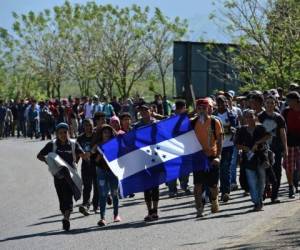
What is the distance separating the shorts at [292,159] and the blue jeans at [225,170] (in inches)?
36.5

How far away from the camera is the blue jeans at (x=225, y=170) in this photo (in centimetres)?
1583

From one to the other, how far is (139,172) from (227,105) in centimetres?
266

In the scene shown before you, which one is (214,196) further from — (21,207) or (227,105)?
(21,207)

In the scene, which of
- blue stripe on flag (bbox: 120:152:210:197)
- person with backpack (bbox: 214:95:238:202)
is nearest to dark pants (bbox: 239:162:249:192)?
blue stripe on flag (bbox: 120:152:210:197)

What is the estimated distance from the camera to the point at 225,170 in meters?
16.0

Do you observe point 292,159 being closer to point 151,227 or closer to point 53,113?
point 151,227

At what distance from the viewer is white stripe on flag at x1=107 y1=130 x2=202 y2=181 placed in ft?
47.6

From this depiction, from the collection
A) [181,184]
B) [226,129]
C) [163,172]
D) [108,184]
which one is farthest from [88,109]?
[108,184]

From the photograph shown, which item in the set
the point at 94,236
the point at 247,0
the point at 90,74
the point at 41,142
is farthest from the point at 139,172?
the point at 90,74

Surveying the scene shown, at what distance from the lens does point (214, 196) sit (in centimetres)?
1420

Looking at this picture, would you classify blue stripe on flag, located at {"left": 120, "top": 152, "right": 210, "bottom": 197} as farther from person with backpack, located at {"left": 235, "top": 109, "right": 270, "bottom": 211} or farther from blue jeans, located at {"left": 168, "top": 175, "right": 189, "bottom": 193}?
blue jeans, located at {"left": 168, "top": 175, "right": 189, "bottom": 193}

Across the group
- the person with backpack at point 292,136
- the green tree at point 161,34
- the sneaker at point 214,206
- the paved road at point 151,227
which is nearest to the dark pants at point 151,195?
the paved road at point 151,227

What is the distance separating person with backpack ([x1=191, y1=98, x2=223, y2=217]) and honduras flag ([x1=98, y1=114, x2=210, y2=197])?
0.43 ft

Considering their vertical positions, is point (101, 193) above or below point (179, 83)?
below
